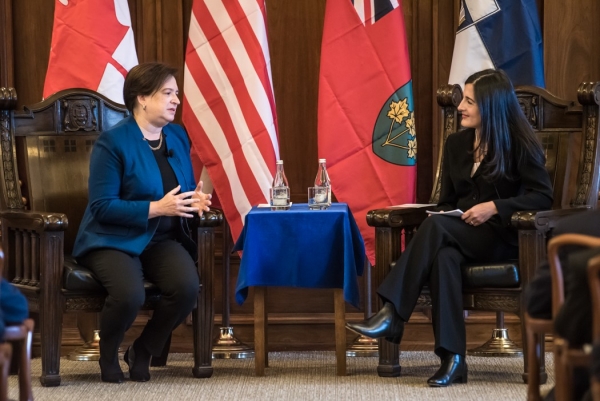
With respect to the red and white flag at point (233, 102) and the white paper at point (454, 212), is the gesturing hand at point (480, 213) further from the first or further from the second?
the red and white flag at point (233, 102)

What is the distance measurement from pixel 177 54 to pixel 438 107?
1315mm

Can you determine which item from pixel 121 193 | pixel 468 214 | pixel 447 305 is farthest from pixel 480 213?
pixel 121 193

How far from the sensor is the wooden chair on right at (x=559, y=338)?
2.39 metres

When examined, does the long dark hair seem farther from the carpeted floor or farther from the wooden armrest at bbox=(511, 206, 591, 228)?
the carpeted floor

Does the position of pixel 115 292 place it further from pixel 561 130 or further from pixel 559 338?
pixel 561 130

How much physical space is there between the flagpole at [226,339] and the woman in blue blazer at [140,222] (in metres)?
0.44

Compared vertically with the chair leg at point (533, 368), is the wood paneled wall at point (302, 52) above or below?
above

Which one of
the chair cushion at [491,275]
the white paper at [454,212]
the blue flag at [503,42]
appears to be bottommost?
the chair cushion at [491,275]

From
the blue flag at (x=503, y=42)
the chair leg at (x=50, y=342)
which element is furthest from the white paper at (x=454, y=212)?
the chair leg at (x=50, y=342)

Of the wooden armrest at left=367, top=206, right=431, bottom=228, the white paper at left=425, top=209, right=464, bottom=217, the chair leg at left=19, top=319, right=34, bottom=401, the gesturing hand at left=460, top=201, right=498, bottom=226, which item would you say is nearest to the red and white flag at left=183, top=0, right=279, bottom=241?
the wooden armrest at left=367, top=206, right=431, bottom=228

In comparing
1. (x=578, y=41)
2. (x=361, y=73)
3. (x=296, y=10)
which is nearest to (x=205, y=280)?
(x=361, y=73)

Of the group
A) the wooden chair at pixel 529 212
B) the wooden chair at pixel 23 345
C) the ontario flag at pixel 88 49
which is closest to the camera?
the wooden chair at pixel 23 345

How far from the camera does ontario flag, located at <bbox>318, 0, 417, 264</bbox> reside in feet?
15.2

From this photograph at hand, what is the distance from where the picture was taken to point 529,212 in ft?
A: 12.7
